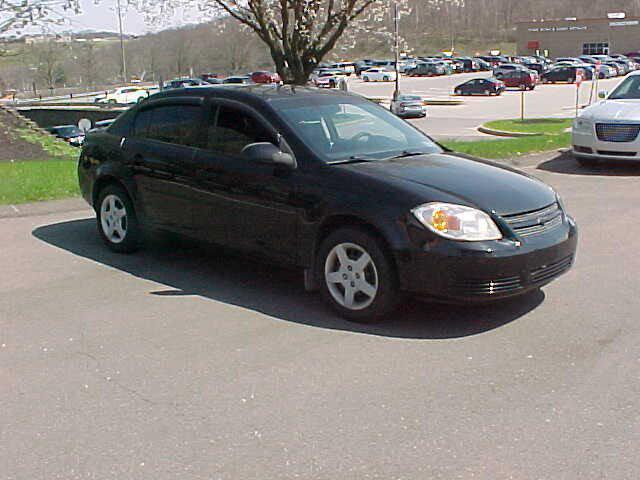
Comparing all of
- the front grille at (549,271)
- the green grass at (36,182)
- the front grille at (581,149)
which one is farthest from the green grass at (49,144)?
the front grille at (549,271)

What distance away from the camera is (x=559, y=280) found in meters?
6.83

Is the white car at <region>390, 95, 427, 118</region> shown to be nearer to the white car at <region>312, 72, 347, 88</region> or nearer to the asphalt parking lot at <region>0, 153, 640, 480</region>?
the white car at <region>312, 72, 347, 88</region>

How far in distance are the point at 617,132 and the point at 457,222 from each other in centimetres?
875

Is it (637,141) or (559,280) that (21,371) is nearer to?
(559,280)

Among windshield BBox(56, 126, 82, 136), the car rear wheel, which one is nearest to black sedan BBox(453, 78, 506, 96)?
windshield BBox(56, 126, 82, 136)

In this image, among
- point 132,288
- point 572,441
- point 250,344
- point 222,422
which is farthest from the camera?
point 132,288

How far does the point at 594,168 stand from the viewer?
45.3 ft

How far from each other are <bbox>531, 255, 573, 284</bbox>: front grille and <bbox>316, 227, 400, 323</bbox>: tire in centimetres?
96

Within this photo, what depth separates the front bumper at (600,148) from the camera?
42.6 feet

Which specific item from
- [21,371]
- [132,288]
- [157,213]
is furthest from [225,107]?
[21,371]

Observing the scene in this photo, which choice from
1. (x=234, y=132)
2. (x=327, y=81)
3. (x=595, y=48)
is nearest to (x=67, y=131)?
(x=327, y=81)

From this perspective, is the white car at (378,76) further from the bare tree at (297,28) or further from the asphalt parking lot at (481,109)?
the bare tree at (297,28)

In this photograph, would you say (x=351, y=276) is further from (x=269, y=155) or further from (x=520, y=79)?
(x=520, y=79)

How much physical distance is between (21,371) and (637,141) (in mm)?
10793
